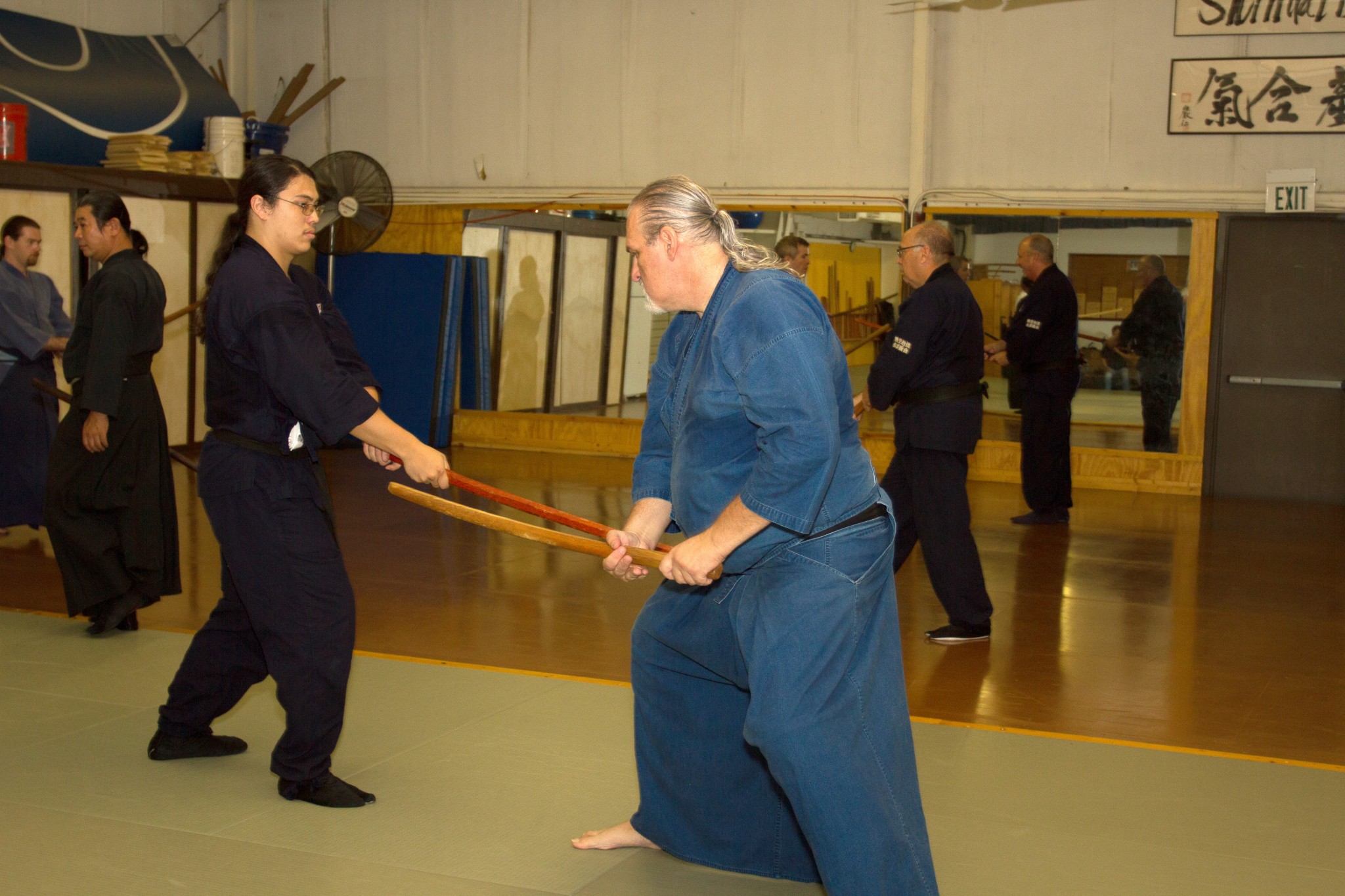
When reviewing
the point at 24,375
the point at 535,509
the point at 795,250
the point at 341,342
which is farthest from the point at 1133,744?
the point at 24,375

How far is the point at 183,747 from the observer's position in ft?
12.4

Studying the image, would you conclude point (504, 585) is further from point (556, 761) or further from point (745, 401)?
point (745, 401)

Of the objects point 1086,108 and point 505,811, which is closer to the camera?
point 505,811

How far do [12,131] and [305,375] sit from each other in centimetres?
749

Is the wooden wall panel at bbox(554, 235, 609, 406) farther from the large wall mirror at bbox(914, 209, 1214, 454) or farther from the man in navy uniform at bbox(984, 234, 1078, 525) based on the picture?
the man in navy uniform at bbox(984, 234, 1078, 525)

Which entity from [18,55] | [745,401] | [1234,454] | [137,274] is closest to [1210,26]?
[1234,454]

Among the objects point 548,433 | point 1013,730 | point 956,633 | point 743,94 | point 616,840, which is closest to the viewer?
point 616,840

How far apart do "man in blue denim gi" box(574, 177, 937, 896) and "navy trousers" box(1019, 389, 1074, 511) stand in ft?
19.3

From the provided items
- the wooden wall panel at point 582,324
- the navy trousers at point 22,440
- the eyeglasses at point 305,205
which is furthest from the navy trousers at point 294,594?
the wooden wall panel at point 582,324

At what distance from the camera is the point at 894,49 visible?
1022cm

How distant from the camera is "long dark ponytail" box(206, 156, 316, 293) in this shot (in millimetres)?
3400

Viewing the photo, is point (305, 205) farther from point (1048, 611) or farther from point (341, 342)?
point (1048, 611)

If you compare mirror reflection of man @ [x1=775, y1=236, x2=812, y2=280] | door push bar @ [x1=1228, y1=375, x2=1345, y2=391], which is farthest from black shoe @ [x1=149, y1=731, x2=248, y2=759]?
door push bar @ [x1=1228, y1=375, x2=1345, y2=391]

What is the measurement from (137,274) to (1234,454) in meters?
8.04
